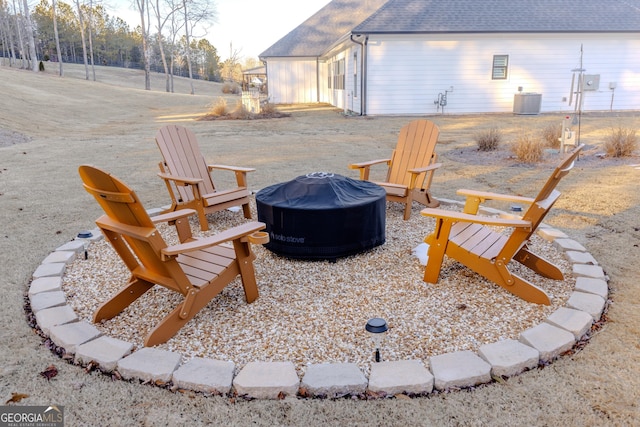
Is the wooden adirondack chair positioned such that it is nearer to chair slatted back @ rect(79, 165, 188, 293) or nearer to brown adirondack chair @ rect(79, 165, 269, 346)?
brown adirondack chair @ rect(79, 165, 269, 346)

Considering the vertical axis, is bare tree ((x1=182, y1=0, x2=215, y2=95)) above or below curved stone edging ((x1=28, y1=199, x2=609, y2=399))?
above

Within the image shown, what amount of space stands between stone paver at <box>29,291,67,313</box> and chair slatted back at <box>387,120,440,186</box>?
3290mm

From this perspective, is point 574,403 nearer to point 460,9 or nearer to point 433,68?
point 433,68

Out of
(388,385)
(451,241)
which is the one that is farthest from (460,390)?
(451,241)

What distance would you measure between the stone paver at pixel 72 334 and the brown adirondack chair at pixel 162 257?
0.12 meters

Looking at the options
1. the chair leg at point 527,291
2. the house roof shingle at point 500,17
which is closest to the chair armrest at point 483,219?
the chair leg at point 527,291

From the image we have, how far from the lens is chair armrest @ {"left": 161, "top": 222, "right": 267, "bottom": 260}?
2.19m

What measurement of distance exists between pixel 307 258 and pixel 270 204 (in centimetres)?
50

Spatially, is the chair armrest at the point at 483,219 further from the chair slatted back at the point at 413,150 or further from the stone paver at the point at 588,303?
the chair slatted back at the point at 413,150

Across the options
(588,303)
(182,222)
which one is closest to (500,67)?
(588,303)

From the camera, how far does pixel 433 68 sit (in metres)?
14.9

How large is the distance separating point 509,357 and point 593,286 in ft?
3.68

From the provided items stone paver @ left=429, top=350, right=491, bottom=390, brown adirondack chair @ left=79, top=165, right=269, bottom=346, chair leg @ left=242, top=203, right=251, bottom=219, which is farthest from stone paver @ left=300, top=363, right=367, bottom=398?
chair leg @ left=242, top=203, right=251, bottom=219

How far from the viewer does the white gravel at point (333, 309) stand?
2.31 meters
